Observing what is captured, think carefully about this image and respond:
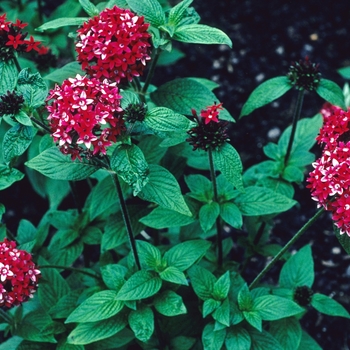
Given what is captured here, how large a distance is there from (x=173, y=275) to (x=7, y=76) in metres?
1.00

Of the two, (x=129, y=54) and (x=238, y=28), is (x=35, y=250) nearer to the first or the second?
(x=129, y=54)

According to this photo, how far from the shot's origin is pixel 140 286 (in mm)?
2316

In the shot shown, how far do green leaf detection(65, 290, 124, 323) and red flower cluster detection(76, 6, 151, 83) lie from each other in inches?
33.1

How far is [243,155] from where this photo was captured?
424 centimetres

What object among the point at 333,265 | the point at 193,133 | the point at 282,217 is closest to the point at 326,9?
the point at 282,217

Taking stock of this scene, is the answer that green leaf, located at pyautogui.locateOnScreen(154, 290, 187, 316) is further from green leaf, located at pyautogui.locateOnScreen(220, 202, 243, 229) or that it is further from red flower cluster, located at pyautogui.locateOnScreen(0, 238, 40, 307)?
red flower cluster, located at pyautogui.locateOnScreen(0, 238, 40, 307)

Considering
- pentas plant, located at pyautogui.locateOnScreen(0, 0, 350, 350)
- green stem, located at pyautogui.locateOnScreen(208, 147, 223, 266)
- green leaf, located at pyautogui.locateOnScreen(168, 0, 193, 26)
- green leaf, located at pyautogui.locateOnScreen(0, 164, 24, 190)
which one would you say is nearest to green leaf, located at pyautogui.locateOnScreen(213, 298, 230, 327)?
pentas plant, located at pyautogui.locateOnScreen(0, 0, 350, 350)

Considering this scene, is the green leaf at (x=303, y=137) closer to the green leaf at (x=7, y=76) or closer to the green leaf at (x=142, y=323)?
the green leaf at (x=142, y=323)

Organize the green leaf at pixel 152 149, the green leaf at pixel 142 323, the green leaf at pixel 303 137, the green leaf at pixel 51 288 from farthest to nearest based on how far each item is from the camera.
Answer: the green leaf at pixel 303 137, the green leaf at pixel 51 288, the green leaf at pixel 152 149, the green leaf at pixel 142 323

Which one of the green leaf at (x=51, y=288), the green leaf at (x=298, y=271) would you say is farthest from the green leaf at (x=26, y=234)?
the green leaf at (x=298, y=271)

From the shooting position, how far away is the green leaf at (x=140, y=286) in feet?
7.44

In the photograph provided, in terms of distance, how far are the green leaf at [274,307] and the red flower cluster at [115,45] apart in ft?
3.42

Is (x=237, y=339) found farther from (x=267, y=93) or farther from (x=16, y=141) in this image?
(x=16, y=141)

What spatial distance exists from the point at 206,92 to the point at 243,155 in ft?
5.54
